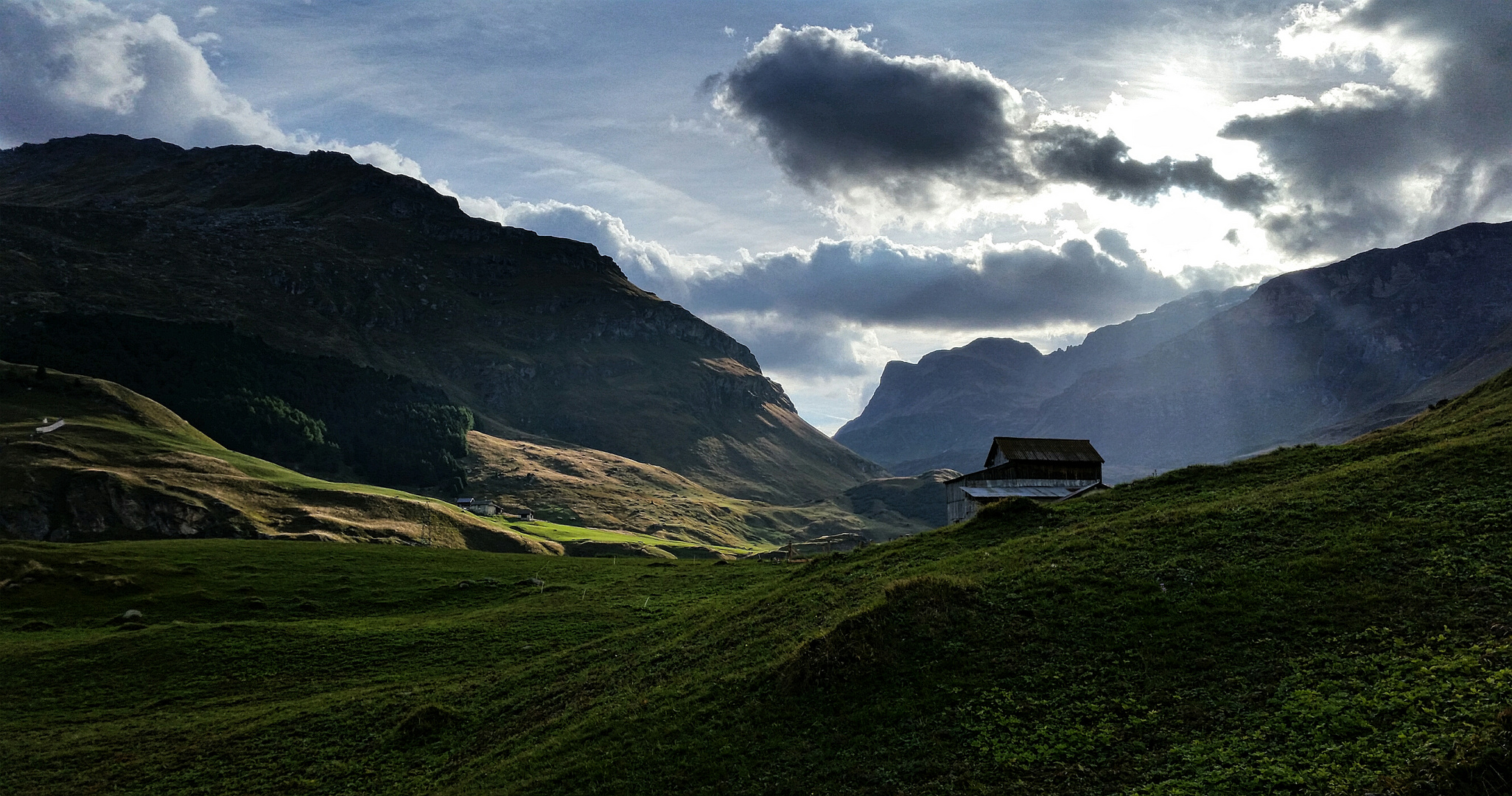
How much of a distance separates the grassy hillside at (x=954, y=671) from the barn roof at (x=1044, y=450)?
36506mm

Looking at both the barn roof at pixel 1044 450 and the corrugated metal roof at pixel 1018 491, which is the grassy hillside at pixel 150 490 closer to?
the corrugated metal roof at pixel 1018 491

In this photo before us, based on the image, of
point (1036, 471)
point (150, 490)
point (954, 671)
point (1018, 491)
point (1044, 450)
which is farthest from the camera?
point (150, 490)

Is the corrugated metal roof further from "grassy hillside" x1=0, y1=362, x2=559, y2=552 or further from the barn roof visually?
"grassy hillside" x1=0, y1=362, x2=559, y2=552

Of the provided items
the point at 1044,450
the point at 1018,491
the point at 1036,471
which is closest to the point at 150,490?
the point at 1018,491

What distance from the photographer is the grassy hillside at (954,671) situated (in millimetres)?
18781

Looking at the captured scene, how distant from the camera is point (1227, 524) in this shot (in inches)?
1312

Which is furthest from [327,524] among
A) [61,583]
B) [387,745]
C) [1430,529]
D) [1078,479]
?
[1430,529]

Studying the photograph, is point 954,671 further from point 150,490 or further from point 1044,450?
point 150,490

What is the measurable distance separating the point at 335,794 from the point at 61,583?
51076 mm

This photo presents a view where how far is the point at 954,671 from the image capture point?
24297 millimetres

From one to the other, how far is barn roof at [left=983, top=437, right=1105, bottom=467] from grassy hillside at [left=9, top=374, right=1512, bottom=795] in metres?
36.5

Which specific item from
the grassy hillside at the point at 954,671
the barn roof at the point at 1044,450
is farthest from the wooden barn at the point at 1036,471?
the grassy hillside at the point at 954,671

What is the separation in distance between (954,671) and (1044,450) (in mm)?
69577

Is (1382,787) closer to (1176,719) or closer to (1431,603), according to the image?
(1176,719)
